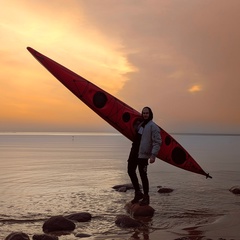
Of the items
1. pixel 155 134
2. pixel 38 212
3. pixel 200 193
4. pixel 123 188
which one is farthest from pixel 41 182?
pixel 155 134

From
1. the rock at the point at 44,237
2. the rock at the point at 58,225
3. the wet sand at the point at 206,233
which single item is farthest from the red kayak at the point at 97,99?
the rock at the point at 44,237

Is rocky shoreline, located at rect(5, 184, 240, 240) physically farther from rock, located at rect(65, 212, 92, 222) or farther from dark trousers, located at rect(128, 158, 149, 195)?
dark trousers, located at rect(128, 158, 149, 195)

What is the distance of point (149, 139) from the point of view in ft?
27.6

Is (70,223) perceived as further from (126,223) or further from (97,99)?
(97,99)

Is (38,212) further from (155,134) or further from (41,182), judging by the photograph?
(41,182)

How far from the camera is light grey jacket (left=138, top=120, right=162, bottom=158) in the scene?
829cm

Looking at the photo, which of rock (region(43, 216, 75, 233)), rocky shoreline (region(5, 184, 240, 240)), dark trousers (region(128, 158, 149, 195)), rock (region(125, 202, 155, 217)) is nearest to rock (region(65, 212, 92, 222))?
rocky shoreline (region(5, 184, 240, 240))

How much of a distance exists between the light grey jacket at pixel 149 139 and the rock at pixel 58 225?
2.44m

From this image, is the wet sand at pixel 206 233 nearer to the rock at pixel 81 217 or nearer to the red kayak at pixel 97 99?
the rock at pixel 81 217

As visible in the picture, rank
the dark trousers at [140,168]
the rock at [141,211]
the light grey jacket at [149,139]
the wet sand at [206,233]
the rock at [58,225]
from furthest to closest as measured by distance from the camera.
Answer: the rock at [141,211]
the dark trousers at [140,168]
the light grey jacket at [149,139]
the rock at [58,225]
the wet sand at [206,233]

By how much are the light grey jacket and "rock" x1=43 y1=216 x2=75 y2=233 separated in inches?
96.1

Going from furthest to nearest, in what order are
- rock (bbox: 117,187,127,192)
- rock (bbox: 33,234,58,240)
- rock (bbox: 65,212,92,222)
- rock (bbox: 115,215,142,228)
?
rock (bbox: 117,187,127,192), rock (bbox: 65,212,92,222), rock (bbox: 115,215,142,228), rock (bbox: 33,234,58,240)

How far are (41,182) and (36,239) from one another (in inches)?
363

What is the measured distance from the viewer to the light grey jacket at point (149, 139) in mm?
8289
